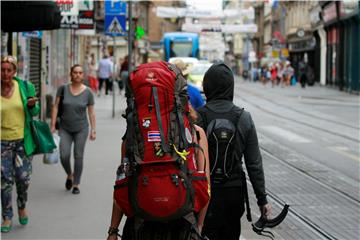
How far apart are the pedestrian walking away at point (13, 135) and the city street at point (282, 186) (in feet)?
1.45

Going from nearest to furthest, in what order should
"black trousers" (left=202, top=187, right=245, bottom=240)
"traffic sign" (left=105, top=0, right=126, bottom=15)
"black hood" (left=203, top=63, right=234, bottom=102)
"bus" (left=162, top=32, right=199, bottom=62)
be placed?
"black trousers" (left=202, top=187, right=245, bottom=240), "black hood" (left=203, top=63, right=234, bottom=102), "traffic sign" (left=105, top=0, right=126, bottom=15), "bus" (left=162, top=32, right=199, bottom=62)

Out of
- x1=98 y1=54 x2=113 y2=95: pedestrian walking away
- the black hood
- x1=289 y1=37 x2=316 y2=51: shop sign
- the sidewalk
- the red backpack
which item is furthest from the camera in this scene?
x1=289 y1=37 x2=316 y2=51: shop sign

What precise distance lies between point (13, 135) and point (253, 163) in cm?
339

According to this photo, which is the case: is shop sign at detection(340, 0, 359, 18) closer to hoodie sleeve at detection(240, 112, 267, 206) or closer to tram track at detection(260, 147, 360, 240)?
tram track at detection(260, 147, 360, 240)

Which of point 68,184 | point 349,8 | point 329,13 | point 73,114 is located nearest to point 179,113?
point 73,114

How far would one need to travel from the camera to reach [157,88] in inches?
166

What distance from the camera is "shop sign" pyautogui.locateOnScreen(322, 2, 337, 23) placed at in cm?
4753

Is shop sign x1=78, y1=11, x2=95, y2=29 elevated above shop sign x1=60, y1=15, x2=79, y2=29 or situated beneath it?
elevated above

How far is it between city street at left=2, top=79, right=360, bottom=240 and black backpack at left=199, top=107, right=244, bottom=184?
3090 millimetres

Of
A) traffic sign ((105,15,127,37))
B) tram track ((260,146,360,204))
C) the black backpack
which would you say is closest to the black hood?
the black backpack

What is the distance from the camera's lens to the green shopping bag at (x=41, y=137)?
819 cm

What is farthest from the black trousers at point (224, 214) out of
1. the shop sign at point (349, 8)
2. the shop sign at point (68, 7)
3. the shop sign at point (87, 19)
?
the shop sign at point (349, 8)

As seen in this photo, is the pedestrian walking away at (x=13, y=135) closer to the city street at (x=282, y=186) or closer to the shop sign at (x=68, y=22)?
the city street at (x=282, y=186)

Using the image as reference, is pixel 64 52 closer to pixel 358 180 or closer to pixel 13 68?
pixel 358 180
